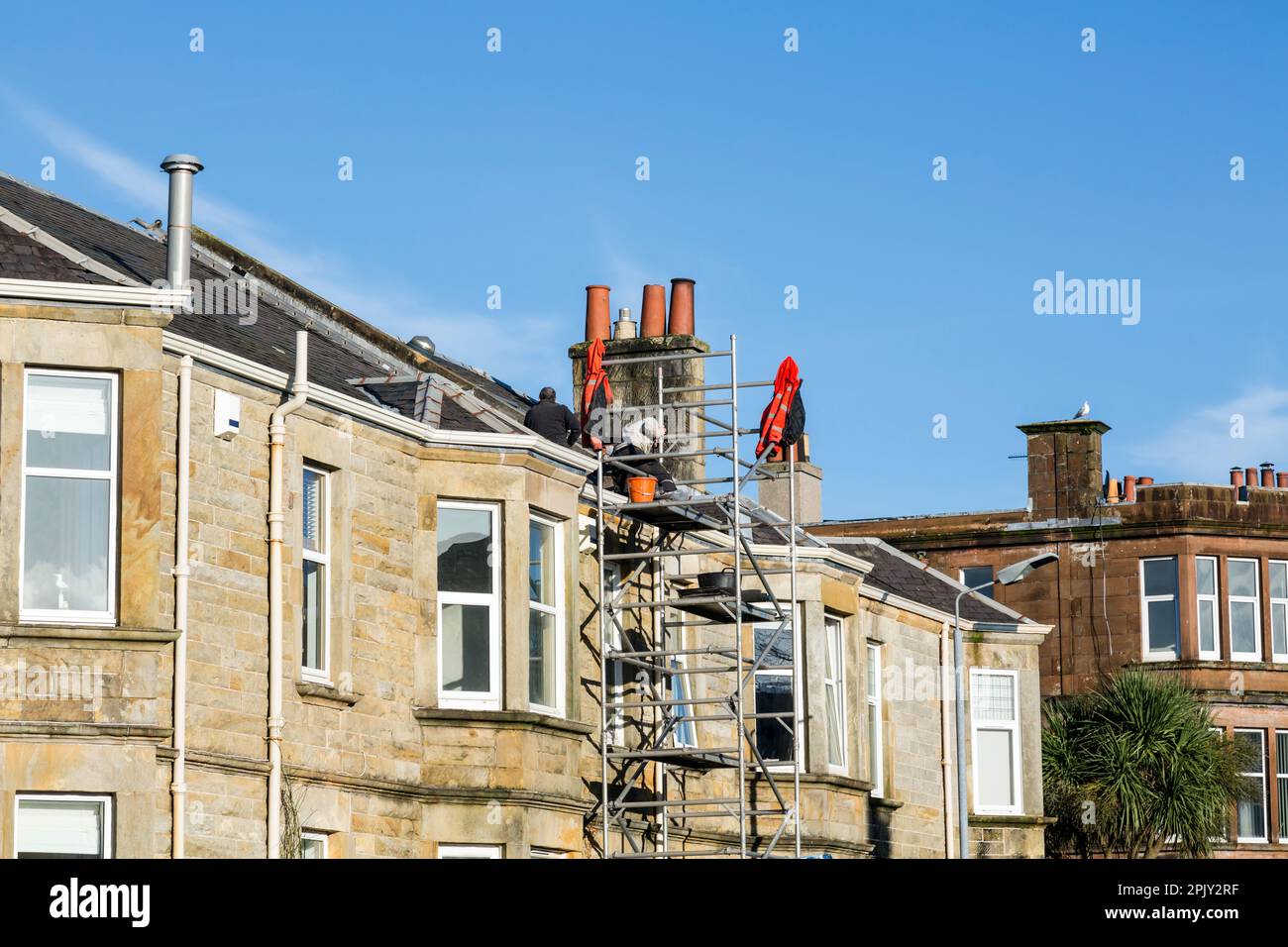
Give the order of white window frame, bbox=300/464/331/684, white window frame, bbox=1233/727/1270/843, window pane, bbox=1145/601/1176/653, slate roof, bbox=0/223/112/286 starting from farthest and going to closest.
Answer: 1. window pane, bbox=1145/601/1176/653
2. white window frame, bbox=1233/727/1270/843
3. white window frame, bbox=300/464/331/684
4. slate roof, bbox=0/223/112/286

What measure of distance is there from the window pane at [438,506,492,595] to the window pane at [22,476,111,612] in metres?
4.25

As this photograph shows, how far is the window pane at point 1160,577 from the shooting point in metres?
42.8

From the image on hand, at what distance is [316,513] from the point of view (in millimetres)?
18781

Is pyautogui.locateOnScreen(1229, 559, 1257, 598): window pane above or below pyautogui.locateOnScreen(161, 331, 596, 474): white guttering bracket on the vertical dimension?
above

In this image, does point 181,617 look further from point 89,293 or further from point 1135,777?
point 1135,777

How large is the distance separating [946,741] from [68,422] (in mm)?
16929

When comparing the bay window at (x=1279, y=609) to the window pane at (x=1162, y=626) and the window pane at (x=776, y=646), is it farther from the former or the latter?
the window pane at (x=776, y=646)

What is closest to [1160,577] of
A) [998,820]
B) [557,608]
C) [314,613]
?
[998,820]

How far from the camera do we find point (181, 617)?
54.4 feet

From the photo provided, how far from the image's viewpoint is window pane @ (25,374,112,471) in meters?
16.4

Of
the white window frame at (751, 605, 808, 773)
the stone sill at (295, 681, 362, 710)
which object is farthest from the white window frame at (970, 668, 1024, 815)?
the stone sill at (295, 681, 362, 710)

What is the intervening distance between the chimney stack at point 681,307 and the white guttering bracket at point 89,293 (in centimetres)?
1333

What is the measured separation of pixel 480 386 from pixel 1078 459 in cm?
2027

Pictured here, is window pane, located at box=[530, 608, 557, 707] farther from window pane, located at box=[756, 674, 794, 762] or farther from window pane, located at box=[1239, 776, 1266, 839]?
window pane, located at box=[1239, 776, 1266, 839]
